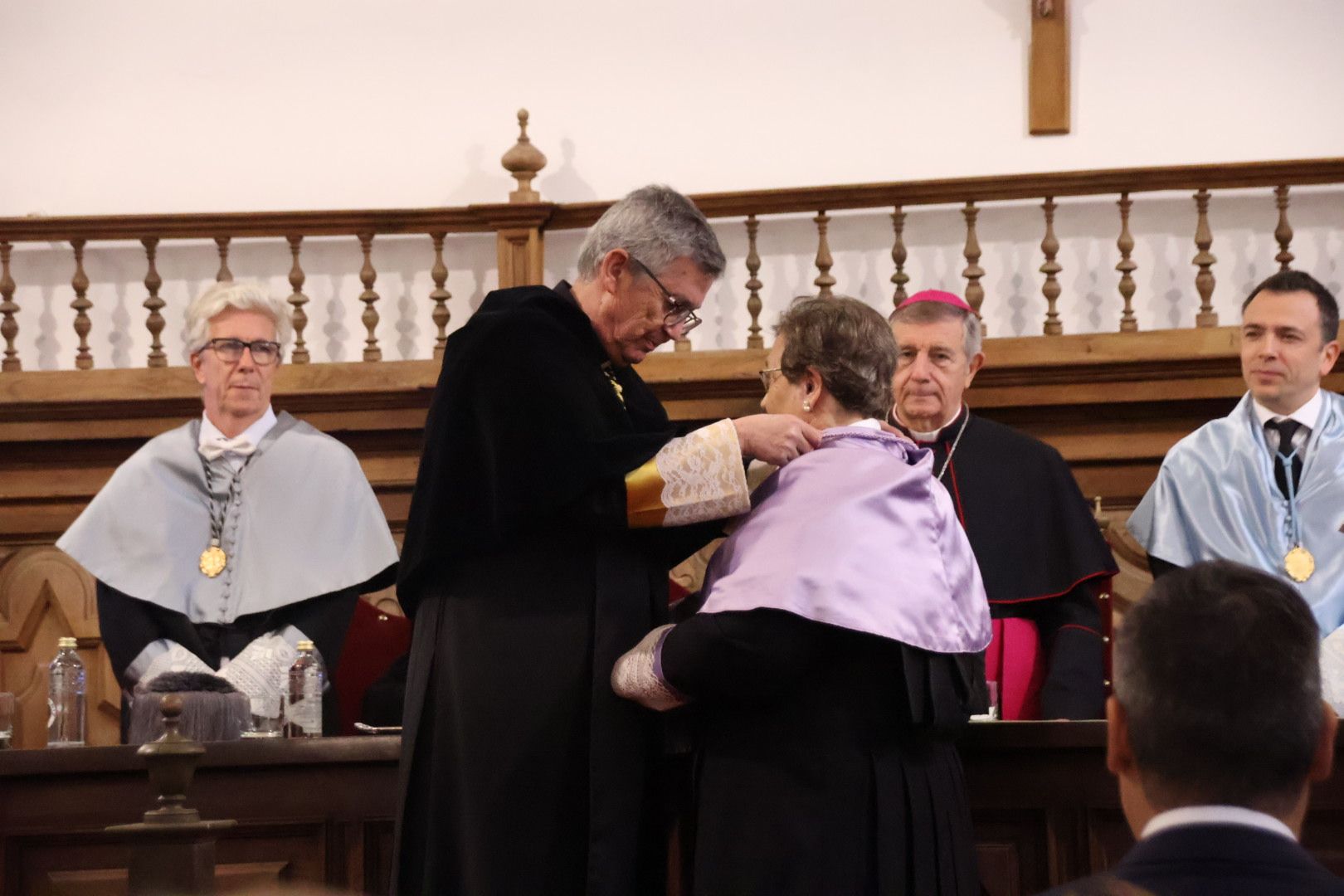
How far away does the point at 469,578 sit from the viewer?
3119mm

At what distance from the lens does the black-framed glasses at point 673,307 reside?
325 centimetres

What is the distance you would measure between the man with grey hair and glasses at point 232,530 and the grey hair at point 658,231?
1694mm

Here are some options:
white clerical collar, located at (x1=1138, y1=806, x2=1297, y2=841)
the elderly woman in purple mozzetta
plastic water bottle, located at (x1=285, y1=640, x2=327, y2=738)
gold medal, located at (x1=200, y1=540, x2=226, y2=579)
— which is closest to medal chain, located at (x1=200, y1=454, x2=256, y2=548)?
gold medal, located at (x1=200, y1=540, x2=226, y2=579)

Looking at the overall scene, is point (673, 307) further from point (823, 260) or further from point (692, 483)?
point (823, 260)

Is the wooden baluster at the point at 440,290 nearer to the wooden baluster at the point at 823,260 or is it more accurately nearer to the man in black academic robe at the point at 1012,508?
the wooden baluster at the point at 823,260

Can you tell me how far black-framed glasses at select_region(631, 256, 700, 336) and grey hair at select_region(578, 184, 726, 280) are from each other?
1cm

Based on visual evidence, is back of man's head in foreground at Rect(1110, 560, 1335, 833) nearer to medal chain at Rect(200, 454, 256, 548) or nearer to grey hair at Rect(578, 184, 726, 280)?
grey hair at Rect(578, 184, 726, 280)

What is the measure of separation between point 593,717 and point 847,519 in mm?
579

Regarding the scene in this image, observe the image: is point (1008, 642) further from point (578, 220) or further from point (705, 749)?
point (578, 220)

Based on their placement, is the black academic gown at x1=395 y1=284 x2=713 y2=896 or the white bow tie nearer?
the black academic gown at x1=395 y1=284 x2=713 y2=896

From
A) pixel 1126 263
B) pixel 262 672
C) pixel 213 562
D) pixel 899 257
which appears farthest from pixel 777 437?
pixel 1126 263

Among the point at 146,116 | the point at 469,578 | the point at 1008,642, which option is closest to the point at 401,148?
the point at 146,116

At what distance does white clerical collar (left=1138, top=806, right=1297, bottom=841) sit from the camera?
1.50 meters

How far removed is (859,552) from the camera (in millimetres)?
2842
